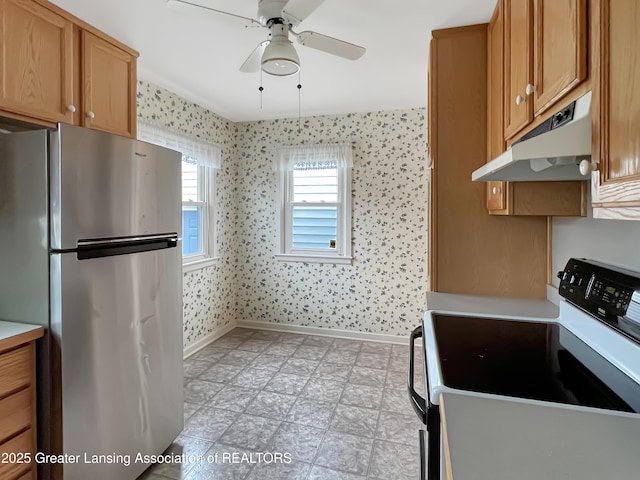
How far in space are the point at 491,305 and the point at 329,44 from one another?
5.30 ft

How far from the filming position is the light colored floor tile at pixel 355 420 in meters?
2.10

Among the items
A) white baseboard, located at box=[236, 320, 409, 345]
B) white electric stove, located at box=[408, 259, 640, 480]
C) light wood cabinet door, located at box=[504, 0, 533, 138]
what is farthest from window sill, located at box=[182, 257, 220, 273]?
light wood cabinet door, located at box=[504, 0, 533, 138]

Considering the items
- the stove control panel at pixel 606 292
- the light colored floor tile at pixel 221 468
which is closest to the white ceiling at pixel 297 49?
the stove control panel at pixel 606 292

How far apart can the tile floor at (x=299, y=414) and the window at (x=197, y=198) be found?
3.36 ft

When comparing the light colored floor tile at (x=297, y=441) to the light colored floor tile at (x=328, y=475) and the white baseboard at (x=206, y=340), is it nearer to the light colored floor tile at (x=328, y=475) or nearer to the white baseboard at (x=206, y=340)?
the light colored floor tile at (x=328, y=475)

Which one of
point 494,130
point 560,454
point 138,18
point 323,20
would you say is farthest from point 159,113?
point 560,454

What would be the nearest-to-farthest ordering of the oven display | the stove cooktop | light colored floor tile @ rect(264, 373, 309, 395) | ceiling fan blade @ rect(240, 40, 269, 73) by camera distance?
1. the stove cooktop
2. the oven display
3. ceiling fan blade @ rect(240, 40, 269, 73)
4. light colored floor tile @ rect(264, 373, 309, 395)

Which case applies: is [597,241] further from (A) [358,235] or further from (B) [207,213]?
(B) [207,213]

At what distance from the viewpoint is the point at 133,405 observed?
1614mm

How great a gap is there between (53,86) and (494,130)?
7.32 ft

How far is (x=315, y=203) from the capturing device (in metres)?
3.78

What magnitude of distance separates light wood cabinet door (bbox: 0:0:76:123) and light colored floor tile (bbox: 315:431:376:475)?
91.1 inches

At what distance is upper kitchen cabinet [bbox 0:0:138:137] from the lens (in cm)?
147

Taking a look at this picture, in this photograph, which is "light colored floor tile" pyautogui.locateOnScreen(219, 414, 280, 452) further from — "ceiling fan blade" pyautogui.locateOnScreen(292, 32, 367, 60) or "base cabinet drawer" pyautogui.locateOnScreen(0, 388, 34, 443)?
"ceiling fan blade" pyautogui.locateOnScreen(292, 32, 367, 60)
